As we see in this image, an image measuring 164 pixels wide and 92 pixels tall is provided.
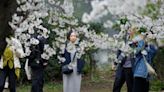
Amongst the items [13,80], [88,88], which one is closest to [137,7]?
[13,80]

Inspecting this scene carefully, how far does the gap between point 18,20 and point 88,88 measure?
9.42 meters

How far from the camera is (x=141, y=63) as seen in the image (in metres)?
9.13

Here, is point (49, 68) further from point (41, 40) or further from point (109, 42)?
point (109, 42)

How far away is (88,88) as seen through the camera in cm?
1533

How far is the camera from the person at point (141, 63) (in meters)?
9.04

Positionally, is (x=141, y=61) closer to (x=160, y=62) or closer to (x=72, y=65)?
(x=72, y=65)

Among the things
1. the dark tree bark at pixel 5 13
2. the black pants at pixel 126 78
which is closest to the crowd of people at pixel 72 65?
the black pants at pixel 126 78

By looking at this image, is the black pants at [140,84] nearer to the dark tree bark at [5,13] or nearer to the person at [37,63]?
the person at [37,63]

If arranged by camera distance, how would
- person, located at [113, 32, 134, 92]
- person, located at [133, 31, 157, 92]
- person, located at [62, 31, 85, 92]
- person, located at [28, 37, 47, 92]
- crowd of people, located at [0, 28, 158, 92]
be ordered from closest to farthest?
person, located at [133, 31, 157, 92] → crowd of people, located at [0, 28, 158, 92] → person, located at [113, 32, 134, 92] → person, located at [28, 37, 47, 92] → person, located at [62, 31, 85, 92]

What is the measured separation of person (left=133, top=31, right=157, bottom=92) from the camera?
9039 mm

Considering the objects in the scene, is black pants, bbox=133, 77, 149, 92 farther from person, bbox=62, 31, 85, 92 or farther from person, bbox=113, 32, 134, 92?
person, bbox=62, 31, 85, 92

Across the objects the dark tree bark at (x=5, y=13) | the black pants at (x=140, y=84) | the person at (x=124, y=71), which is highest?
the dark tree bark at (x=5, y=13)

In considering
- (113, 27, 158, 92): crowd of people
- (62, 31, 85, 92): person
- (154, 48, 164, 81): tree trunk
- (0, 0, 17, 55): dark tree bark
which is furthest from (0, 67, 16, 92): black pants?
(0, 0, 17, 55): dark tree bark

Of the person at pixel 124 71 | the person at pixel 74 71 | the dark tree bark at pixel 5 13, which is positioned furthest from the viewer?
the person at pixel 74 71
